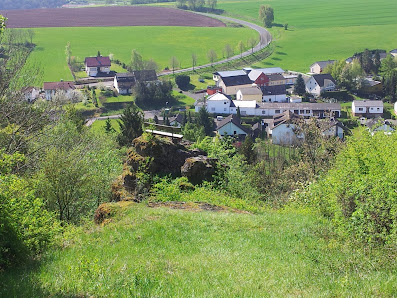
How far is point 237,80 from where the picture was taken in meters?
87.1

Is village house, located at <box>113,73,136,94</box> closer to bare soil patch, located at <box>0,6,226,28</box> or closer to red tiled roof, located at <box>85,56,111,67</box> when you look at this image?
red tiled roof, located at <box>85,56,111,67</box>

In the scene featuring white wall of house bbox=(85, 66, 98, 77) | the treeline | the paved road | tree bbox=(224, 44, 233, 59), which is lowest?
the paved road

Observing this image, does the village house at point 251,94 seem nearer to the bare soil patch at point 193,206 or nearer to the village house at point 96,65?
the village house at point 96,65

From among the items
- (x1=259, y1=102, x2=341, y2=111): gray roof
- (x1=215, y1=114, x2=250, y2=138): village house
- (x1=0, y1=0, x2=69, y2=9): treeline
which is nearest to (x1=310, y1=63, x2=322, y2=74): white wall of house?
(x1=259, y1=102, x2=341, y2=111): gray roof

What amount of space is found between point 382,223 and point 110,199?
9.98 metres

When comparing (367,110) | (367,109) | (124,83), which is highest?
(124,83)

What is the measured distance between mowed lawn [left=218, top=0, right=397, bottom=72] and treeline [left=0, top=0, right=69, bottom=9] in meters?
64.5

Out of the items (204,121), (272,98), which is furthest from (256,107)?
(204,121)

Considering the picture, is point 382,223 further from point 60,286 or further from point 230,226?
point 60,286

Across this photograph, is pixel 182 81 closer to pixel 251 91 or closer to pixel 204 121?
pixel 251 91

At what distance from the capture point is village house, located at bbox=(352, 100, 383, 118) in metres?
68.9

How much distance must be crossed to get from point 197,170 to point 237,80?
70529mm

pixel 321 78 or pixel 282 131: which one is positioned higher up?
pixel 321 78

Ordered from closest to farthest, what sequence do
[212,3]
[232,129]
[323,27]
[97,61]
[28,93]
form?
[28,93], [232,129], [97,61], [323,27], [212,3]
